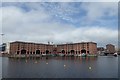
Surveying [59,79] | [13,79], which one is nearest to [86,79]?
[59,79]

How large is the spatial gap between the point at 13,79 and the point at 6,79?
1742 mm

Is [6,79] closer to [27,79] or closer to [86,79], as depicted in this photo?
[27,79]

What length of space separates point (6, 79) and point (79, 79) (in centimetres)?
1572

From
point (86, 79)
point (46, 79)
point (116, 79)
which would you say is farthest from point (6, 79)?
point (116, 79)

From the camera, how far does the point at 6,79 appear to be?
134 ft

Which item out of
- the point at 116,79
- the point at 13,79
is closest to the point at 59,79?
the point at 13,79

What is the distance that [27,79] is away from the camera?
39.6 meters

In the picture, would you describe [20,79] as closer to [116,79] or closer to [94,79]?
[94,79]

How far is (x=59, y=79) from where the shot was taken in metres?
39.8

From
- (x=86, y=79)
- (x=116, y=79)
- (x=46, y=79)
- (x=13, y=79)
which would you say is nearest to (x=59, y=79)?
(x=46, y=79)

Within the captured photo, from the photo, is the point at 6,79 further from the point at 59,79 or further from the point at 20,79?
the point at 59,79

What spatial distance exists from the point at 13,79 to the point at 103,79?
19528 millimetres

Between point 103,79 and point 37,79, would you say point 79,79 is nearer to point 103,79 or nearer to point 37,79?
point 103,79

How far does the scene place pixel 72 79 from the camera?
4109 cm
